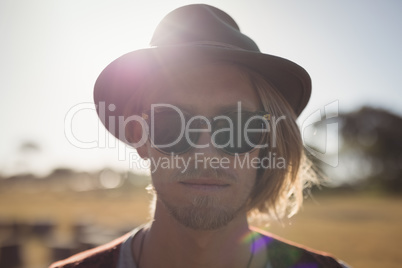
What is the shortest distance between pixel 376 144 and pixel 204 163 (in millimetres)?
48288

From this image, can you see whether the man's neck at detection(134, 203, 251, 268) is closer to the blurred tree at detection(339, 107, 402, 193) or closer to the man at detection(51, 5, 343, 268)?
the man at detection(51, 5, 343, 268)

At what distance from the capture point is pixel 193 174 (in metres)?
2.22

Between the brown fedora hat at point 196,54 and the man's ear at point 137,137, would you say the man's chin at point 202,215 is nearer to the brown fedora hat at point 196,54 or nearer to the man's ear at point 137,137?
the man's ear at point 137,137

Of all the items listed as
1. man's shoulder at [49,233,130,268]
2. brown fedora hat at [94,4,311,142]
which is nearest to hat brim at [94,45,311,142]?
brown fedora hat at [94,4,311,142]

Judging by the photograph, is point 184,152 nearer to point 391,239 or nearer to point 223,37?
point 223,37

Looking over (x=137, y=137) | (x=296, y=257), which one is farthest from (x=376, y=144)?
(x=137, y=137)

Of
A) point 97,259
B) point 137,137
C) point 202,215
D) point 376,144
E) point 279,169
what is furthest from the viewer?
point 376,144

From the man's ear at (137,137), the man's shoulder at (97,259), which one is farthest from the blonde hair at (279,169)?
the man's shoulder at (97,259)

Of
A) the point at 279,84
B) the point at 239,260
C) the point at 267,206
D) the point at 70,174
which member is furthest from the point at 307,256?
the point at 70,174

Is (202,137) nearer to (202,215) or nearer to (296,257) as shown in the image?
(202,215)

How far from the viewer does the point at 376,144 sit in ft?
147

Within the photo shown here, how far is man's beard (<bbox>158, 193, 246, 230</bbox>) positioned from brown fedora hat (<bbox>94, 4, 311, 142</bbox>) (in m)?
0.95

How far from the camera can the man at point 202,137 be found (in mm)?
2246

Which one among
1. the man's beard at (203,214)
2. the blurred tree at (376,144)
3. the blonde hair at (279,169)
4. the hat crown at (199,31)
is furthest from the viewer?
the blurred tree at (376,144)
